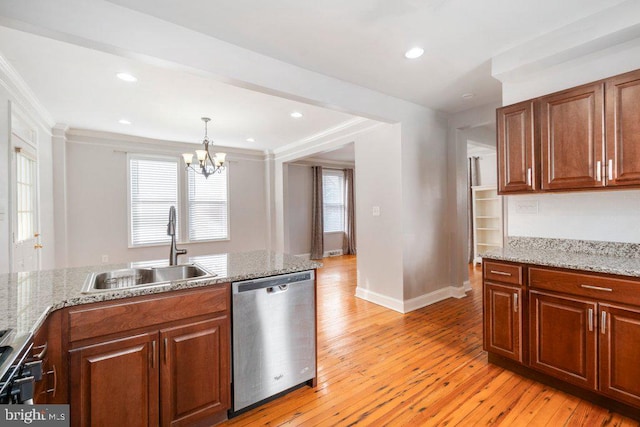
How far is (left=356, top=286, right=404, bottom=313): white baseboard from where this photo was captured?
149 inches

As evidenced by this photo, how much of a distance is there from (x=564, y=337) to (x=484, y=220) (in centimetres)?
515

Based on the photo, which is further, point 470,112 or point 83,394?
point 470,112

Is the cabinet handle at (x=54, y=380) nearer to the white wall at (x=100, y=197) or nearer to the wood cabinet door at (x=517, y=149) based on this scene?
the wood cabinet door at (x=517, y=149)

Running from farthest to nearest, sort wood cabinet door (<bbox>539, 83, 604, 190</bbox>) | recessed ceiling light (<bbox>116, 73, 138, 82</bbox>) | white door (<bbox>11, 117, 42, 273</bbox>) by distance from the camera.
→ 1. white door (<bbox>11, 117, 42, 273</bbox>)
2. recessed ceiling light (<bbox>116, 73, 138, 82</bbox>)
3. wood cabinet door (<bbox>539, 83, 604, 190</bbox>)

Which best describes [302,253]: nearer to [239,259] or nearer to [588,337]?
[239,259]

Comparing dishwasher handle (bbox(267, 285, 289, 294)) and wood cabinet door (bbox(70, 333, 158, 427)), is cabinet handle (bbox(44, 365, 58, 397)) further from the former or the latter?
dishwasher handle (bbox(267, 285, 289, 294))

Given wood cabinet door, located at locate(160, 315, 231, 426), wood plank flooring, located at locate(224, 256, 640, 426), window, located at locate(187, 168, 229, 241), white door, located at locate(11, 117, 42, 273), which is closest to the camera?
wood cabinet door, located at locate(160, 315, 231, 426)

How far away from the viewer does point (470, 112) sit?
13.1 ft

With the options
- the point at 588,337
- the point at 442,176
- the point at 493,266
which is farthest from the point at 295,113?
the point at 588,337

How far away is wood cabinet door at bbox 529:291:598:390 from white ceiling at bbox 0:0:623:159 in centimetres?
201

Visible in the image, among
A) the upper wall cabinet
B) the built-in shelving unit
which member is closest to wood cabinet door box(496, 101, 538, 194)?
the upper wall cabinet

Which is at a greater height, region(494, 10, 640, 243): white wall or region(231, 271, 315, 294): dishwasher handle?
region(494, 10, 640, 243): white wall

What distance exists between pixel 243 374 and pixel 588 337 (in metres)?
2.23

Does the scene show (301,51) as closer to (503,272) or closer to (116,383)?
(503,272)
